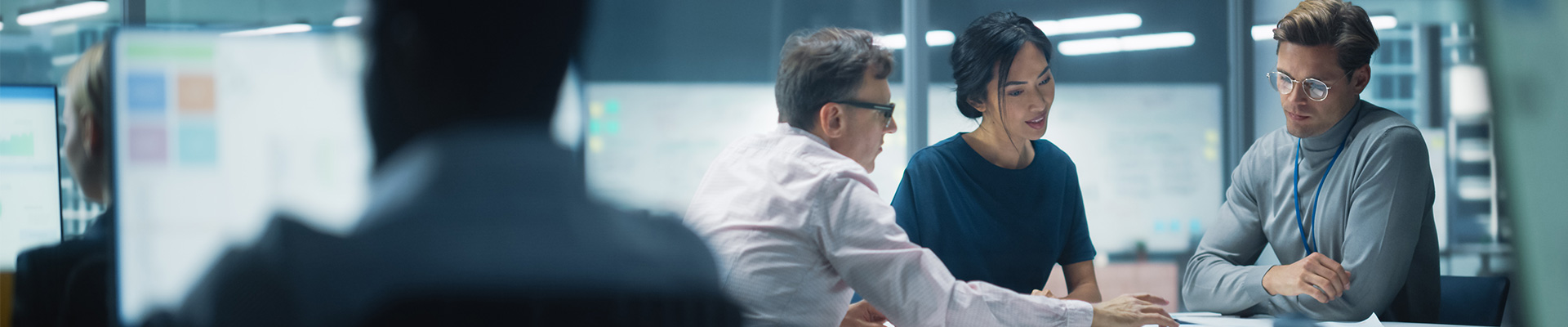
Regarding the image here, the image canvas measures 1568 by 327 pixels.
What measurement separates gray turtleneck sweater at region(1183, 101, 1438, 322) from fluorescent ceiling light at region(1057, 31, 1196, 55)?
2.38 m

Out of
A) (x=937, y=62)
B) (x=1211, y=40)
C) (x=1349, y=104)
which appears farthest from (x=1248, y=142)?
(x=1349, y=104)

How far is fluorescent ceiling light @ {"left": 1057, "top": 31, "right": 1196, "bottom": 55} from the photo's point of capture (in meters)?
4.54

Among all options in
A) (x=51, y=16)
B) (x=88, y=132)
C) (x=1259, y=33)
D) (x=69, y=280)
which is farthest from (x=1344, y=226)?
(x=51, y=16)

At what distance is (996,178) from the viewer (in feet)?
6.82

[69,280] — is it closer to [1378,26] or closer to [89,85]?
[89,85]

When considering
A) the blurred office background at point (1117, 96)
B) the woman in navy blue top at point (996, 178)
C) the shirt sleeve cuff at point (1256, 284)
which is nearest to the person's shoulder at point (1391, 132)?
the shirt sleeve cuff at point (1256, 284)

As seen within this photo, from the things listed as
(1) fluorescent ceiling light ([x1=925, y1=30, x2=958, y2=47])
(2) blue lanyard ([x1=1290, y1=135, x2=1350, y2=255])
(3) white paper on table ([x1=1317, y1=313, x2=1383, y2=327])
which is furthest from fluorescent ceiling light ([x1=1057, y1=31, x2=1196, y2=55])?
A: (3) white paper on table ([x1=1317, y1=313, x2=1383, y2=327])

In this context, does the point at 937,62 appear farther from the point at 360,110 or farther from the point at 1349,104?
the point at 360,110

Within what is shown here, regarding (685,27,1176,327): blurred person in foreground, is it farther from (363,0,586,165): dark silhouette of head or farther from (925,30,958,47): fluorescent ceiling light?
(925,30,958,47): fluorescent ceiling light

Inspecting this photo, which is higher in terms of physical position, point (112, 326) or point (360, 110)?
point (360, 110)

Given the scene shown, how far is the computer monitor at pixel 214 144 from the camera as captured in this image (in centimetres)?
85

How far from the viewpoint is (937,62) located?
4.31 meters

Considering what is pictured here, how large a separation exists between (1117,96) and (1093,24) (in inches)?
14.4

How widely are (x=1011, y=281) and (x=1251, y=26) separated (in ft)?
10.1
